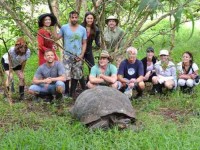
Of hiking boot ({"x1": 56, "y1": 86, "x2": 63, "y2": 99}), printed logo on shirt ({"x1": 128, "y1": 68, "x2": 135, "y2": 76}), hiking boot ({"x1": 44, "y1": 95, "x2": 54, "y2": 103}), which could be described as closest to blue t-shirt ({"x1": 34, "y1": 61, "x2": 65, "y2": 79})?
hiking boot ({"x1": 56, "y1": 86, "x2": 63, "y2": 99})

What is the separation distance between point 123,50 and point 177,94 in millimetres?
1240

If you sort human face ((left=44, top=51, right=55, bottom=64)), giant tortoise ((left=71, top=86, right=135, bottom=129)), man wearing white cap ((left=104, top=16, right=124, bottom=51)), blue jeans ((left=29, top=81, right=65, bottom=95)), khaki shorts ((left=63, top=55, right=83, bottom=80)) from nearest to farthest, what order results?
giant tortoise ((left=71, top=86, right=135, bottom=129)) < human face ((left=44, top=51, right=55, bottom=64)) < blue jeans ((left=29, top=81, right=65, bottom=95)) < khaki shorts ((left=63, top=55, right=83, bottom=80)) < man wearing white cap ((left=104, top=16, right=124, bottom=51))

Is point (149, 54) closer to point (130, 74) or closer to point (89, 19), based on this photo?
point (130, 74)

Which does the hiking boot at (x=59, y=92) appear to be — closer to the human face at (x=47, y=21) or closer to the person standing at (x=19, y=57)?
the person standing at (x=19, y=57)

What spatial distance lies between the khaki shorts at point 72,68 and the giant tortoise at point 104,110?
1.56 m

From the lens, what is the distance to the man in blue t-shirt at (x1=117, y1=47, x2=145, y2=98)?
19.4ft

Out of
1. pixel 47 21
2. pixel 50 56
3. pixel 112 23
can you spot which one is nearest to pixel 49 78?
pixel 50 56

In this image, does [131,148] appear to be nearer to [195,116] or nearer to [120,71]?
[195,116]

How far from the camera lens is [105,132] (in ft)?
13.5

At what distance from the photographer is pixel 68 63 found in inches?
247

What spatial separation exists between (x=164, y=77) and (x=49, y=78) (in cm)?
203

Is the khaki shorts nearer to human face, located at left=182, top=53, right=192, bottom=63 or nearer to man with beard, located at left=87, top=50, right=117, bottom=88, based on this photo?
man with beard, located at left=87, top=50, right=117, bottom=88

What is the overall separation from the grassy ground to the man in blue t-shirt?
272mm

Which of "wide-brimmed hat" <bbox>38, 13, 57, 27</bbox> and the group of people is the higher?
"wide-brimmed hat" <bbox>38, 13, 57, 27</bbox>
